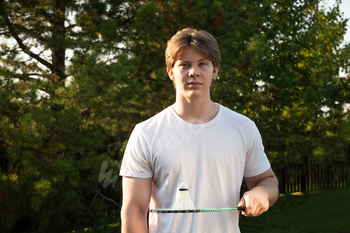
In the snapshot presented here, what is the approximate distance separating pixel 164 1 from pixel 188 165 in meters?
4.64

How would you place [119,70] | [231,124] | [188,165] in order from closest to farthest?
1. [188,165]
2. [231,124]
3. [119,70]

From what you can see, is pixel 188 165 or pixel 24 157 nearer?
pixel 188 165

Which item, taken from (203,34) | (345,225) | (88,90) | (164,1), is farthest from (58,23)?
(345,225)

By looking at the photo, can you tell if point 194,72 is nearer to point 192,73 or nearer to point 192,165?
point 192,73

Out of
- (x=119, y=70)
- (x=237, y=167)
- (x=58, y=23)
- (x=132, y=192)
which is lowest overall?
(x=132, y=192)

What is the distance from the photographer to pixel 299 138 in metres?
7.86

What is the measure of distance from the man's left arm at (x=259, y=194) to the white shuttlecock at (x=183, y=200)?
21 cm

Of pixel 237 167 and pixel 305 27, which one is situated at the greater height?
pixel 305 27

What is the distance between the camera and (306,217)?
8352mm

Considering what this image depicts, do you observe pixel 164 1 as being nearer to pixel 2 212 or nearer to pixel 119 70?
pixel 119 70

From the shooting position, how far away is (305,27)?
10352mm

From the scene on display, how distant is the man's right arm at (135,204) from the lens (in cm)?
153

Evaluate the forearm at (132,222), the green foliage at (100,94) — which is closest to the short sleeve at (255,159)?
the forearm at (132,222)

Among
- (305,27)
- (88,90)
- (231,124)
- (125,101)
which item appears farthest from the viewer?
(305,27)
